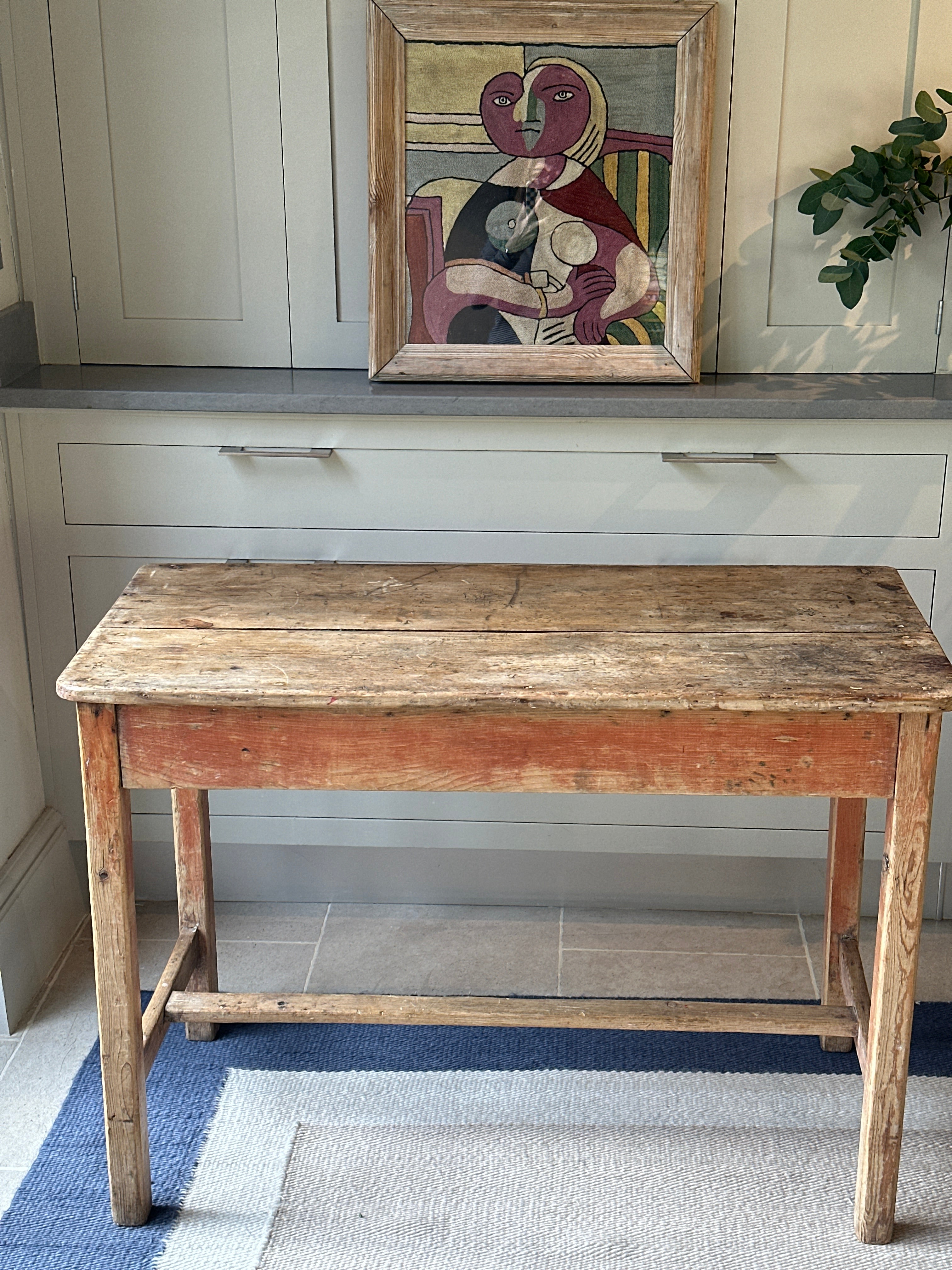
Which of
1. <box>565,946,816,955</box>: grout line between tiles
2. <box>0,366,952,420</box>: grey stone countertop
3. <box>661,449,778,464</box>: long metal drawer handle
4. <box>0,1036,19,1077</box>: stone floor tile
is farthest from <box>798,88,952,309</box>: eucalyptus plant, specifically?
<box>0,1036,19,1077</box>: stone floor tile

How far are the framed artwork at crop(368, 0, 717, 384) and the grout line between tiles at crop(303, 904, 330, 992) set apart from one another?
3.83 feet

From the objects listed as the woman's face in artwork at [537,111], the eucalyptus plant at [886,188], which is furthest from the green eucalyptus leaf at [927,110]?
the woman's face in artwork at [537,111]

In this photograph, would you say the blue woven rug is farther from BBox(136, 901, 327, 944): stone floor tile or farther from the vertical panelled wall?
the vertical panelled wall

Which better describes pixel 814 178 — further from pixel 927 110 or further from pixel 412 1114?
pixel 412 1114

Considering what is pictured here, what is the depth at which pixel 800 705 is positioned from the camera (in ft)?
5.49

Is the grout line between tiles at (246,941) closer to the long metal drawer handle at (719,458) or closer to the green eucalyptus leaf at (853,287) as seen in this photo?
the long metal drawer handle at (719,458)

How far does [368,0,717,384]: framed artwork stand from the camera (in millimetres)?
2490

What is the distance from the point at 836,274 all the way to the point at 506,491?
2.49 ft

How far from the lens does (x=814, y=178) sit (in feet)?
8.56

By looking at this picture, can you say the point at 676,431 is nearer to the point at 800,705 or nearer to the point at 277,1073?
the point at 800,705

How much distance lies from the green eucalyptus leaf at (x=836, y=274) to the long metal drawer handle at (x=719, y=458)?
14.3 inches

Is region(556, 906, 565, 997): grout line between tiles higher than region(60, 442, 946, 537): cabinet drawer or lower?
lower

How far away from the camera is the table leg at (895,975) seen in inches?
68.6

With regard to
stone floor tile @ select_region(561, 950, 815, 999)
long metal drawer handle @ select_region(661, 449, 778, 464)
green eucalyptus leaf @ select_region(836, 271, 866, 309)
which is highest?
green eucalyptus leaf @ select_region(836, 271, 866, 309)
